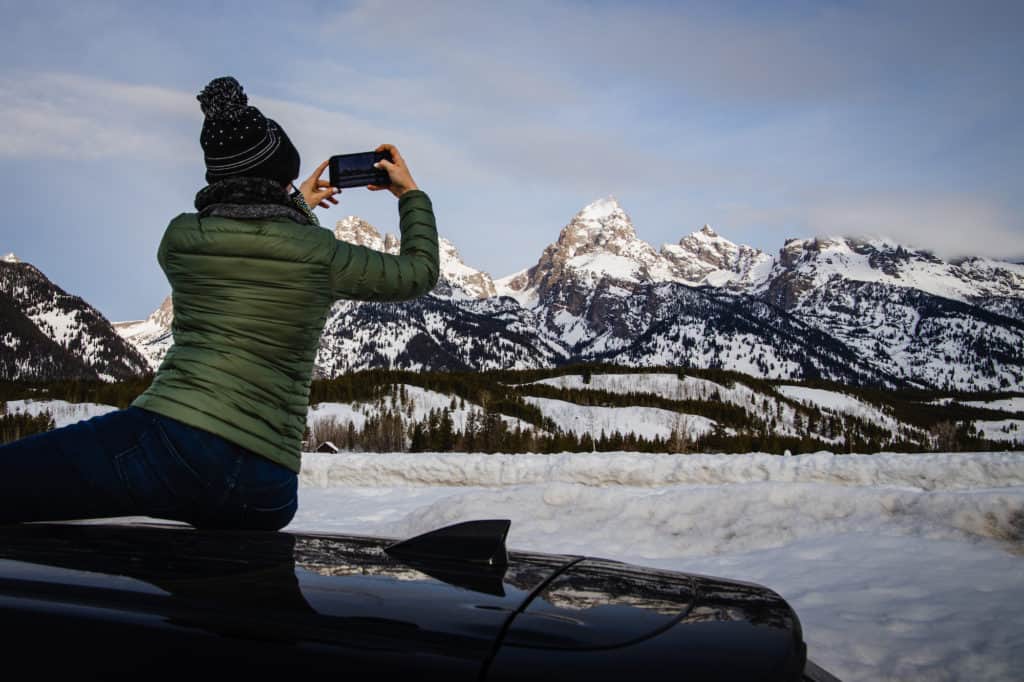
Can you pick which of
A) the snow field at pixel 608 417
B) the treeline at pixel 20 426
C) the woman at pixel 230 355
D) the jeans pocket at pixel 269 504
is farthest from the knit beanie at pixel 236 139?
the snow field at pixel 608 417

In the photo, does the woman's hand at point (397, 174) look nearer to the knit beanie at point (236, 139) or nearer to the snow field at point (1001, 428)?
the knit beanie at point (236, 139)

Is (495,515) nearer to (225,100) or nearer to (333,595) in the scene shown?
(225,100)

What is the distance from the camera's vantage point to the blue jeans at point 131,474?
5.90ft

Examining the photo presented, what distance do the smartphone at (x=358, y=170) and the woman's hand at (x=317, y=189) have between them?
1.8 inches

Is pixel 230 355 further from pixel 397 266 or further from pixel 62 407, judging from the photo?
pixel 62 407

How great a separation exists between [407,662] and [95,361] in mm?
220476

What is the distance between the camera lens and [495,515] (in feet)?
24.9

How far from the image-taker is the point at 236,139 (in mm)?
2252

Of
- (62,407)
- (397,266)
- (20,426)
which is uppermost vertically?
(397,266)

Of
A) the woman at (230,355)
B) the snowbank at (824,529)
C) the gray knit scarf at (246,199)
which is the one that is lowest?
the snowbank at (824,529)

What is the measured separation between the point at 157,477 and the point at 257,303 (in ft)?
1.86

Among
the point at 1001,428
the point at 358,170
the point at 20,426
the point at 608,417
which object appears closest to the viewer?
the point at 358,170

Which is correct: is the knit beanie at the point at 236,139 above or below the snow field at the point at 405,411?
above

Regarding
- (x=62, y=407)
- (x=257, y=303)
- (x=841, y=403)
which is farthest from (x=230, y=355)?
(x=841, y=403)
